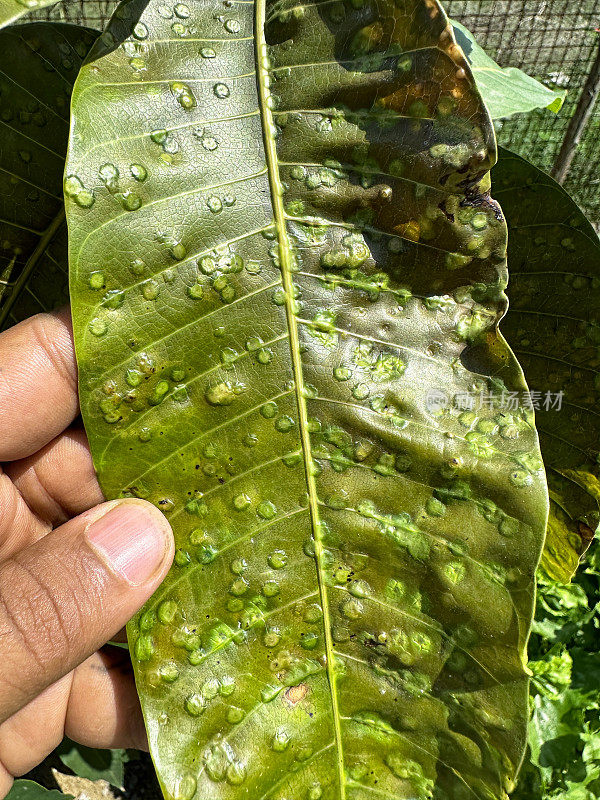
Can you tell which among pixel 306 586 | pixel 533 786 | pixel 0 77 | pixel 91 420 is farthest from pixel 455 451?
pixel 533 786

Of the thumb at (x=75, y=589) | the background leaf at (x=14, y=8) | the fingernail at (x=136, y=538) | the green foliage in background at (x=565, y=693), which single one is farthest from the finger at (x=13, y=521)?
the green foliage in background at (x=565, y=693)

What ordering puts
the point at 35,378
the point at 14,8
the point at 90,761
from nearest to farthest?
the point at 14,8 < the point at 35,378 < the point at 90,761

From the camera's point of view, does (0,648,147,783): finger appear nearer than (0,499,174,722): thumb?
No

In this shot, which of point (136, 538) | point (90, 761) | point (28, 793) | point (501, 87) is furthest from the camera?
point (90, 761)

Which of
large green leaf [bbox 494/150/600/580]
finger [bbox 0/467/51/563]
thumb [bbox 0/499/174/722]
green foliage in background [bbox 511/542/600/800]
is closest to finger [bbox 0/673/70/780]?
finger [bbox 0/467/51/563]

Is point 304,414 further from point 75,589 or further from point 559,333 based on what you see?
point 559,333

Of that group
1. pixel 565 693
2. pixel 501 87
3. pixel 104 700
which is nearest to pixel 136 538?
pixel 104 700

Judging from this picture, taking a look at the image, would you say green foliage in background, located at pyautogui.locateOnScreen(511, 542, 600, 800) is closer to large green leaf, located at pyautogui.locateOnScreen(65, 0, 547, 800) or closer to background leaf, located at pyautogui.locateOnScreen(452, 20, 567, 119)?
large green leaf, located at pyautogui.locateOnScreen(65, 0, 547, 800)

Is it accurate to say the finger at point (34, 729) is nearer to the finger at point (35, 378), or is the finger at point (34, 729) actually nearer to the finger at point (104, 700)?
the finger at point (104, 700)
